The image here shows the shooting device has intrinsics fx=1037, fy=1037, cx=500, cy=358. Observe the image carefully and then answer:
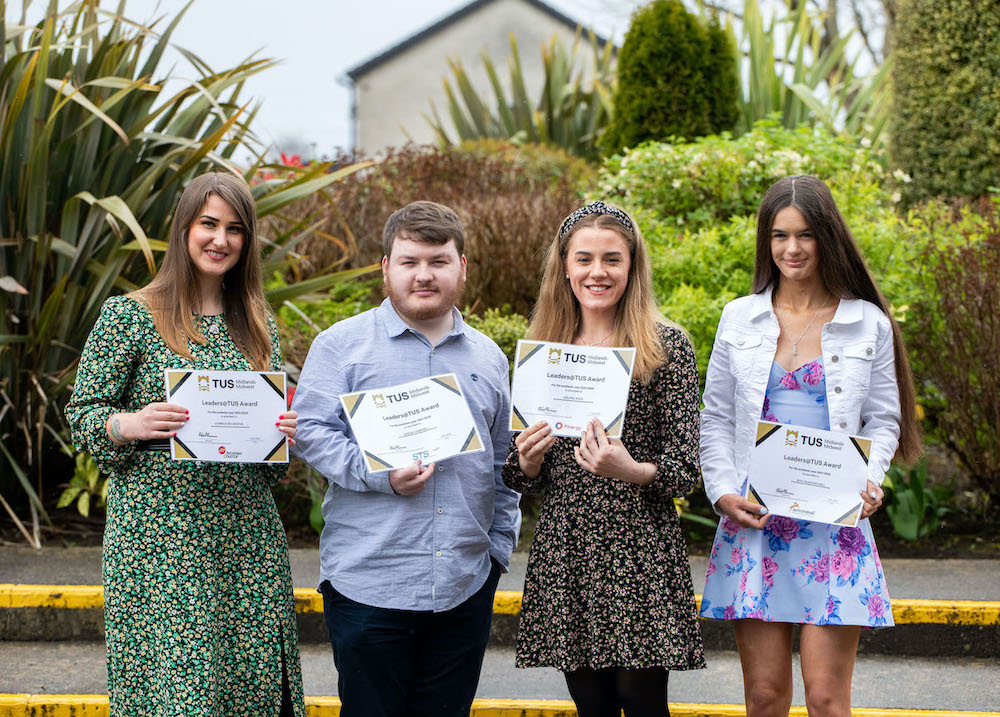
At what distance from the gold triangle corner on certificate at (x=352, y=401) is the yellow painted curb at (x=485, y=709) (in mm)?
1824

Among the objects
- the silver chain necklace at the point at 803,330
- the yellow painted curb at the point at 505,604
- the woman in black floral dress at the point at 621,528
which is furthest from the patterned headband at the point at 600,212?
the yellow painted curb at the point at 505,604

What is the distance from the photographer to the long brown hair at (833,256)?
10.2 ft

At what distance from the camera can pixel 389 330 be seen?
9.81 ft

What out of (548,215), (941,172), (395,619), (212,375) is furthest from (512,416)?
(941,172)

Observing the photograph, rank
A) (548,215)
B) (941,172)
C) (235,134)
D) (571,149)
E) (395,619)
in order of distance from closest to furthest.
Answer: (395,619) < (235,134) < (548,215) < (941,172) < (571,149)

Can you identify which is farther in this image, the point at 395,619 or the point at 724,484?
the point at 724,484

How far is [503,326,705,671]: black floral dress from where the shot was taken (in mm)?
2918

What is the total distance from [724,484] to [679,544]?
236 mm

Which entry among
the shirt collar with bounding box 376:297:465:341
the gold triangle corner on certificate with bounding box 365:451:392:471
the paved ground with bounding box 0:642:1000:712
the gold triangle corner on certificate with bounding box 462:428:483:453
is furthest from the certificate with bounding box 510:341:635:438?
the paved ground with bounding box 0:642:1000:712

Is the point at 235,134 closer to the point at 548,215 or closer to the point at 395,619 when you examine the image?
the point at 548,215

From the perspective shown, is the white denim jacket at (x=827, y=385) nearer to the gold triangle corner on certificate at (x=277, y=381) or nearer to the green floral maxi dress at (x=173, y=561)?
the gold triangle corner on certificate at (x=277, y=381)

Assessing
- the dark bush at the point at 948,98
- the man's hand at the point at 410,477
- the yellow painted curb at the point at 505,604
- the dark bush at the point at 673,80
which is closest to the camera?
the man's hand at the point at 410,477

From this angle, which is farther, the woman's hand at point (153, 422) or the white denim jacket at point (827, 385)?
the white denim jacket at point (827, 385)

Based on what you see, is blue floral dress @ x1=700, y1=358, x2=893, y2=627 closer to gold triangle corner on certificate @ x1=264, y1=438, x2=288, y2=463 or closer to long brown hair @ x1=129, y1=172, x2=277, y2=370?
gold triangle corner on certificate @ x1=264, y1=438, x2=288, y2=463
